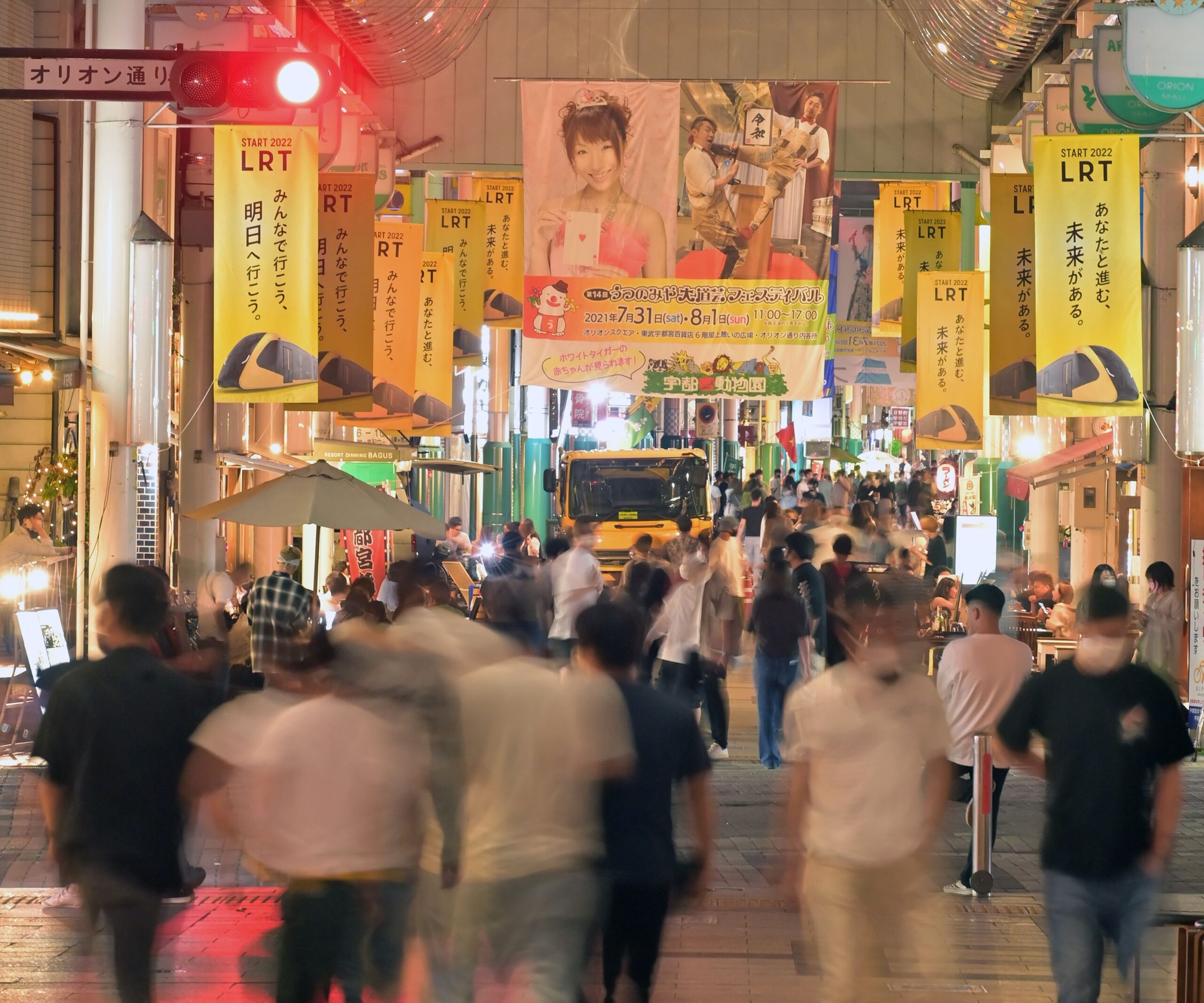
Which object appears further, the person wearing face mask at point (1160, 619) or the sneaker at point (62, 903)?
the person wearing face mask at point (1160, 619)

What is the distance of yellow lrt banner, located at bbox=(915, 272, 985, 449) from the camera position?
1969cm

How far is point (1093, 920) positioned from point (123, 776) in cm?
312

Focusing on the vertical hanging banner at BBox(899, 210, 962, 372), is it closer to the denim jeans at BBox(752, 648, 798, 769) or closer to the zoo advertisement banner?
the zoo advertisement banner

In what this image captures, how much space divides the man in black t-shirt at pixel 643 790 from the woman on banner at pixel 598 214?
15036 millimetres

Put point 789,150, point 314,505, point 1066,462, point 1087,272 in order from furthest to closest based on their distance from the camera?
point 1066,462 < point 789,150 < point 1087,272 < point 314,505

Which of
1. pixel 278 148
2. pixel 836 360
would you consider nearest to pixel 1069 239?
pixel 278 148

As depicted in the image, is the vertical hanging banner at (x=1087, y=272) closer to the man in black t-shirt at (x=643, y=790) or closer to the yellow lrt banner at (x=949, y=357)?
the yellow lrt banner at (x=949, y=357)

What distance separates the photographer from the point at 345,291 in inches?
666

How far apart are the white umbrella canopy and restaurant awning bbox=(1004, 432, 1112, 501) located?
33.9ft

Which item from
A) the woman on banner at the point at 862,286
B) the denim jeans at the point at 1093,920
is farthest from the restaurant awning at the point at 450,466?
the denim jeans at the point at 1093,920

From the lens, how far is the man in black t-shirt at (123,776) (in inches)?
198

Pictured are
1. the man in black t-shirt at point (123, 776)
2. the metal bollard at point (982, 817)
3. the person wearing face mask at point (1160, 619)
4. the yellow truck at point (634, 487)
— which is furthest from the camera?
the yellow truck at point (634, 487)

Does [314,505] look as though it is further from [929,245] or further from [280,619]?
[929,245]

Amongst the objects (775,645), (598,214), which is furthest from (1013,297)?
(598,214)
